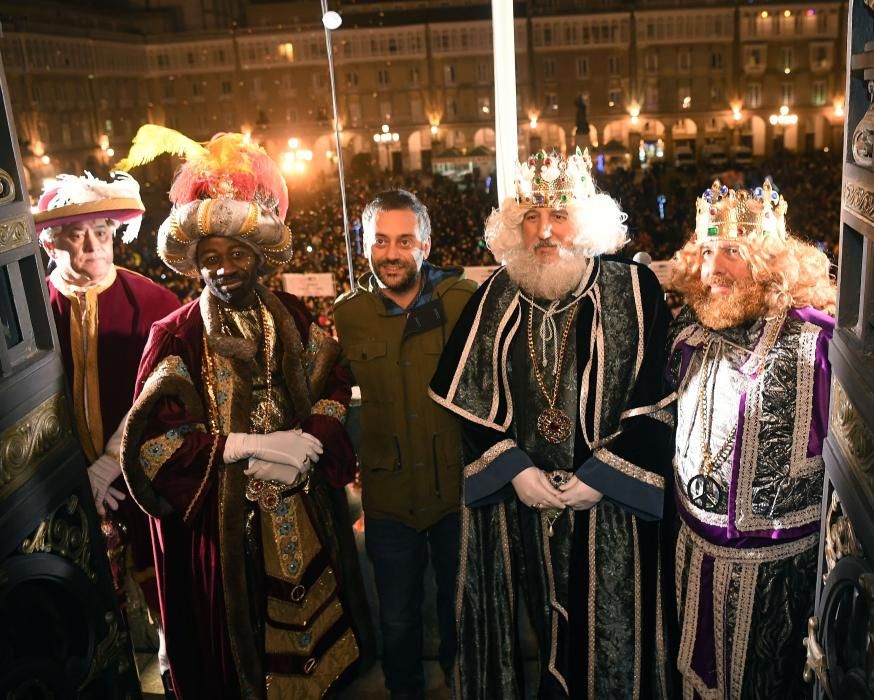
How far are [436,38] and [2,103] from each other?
4308 mm

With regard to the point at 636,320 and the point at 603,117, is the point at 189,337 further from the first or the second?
the point at 603,117

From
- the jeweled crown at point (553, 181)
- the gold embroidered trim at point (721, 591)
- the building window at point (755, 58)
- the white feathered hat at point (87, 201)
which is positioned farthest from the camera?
the building window at point (755, 58)

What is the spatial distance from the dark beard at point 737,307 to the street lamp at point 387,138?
520cm

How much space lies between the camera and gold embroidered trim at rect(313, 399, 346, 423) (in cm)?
256

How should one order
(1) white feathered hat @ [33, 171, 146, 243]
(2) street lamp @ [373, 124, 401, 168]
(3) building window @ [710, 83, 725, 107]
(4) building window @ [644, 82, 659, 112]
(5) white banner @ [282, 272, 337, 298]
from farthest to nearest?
(2) street lamp @ [373, 124, 401, 168], (3) building window @ [710, 83, 725, 107], (4) building window @ [644, 82, 659, 112], (5) white banner @ [282, 272, 337, 298], (1) white feathered hat @ [33, 171, 146, 243]

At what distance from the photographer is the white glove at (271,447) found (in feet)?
7.87

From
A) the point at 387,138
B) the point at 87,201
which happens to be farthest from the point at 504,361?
the point at 387,138

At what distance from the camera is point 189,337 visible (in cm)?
248

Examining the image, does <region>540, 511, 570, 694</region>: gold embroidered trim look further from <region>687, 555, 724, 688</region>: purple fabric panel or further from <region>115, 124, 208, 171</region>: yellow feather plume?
<region>115, 124, 208, 171</region>: yellow feather plume

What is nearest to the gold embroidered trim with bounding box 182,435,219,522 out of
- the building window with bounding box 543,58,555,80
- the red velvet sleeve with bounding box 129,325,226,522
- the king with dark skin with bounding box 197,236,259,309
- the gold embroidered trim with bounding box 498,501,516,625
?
the red velvet sleeve with bounding box 129,325,226,522

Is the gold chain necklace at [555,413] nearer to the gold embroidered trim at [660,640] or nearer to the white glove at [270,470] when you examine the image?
the gold embroidered trim at [660,640]

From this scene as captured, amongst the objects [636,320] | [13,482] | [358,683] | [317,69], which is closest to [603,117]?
[317,69]

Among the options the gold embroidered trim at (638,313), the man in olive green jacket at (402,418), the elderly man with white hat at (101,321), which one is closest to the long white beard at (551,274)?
the gold embroidered trim at (638,313)

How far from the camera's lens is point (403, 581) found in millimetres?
2686
